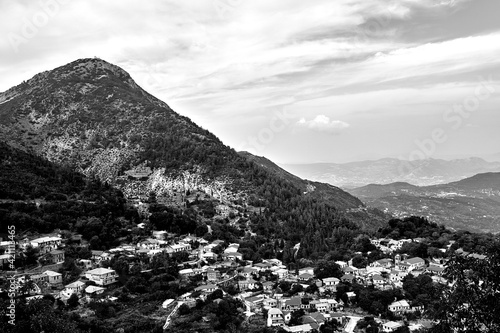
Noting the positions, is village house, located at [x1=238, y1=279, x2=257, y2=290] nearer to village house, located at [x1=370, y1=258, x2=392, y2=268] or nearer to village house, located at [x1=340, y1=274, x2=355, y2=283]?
village house, located at [x1=340, y1=274, x2=355, y2=283]

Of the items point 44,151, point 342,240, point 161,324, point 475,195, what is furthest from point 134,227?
point 475,195

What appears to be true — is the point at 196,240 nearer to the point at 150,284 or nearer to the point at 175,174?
the point at 150,284

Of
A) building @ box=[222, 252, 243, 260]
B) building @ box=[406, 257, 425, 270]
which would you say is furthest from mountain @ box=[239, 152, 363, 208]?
building @ box=[406, 257, 425, 270]

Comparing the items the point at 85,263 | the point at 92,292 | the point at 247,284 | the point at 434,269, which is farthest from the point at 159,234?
the point at 434,269

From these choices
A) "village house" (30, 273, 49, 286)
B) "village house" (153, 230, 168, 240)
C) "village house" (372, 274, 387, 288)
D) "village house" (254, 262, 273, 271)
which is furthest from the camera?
"village house" (153, 230, 168, 240)

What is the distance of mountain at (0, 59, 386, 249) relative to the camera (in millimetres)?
57750

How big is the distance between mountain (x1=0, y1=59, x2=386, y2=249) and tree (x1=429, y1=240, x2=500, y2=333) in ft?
132

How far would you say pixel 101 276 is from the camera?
32812 mm

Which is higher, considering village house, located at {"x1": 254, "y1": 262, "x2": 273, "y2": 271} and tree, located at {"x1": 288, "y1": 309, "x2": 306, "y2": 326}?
village house, located at {"x1": 254, "y1": 262, "x2": 273, "y2": 271}

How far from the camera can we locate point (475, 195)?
194m

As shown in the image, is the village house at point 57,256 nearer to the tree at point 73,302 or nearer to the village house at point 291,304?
the tree at point 73,302

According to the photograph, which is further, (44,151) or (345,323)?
(44,151)

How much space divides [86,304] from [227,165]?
43.7 meters

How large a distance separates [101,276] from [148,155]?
40.8m
